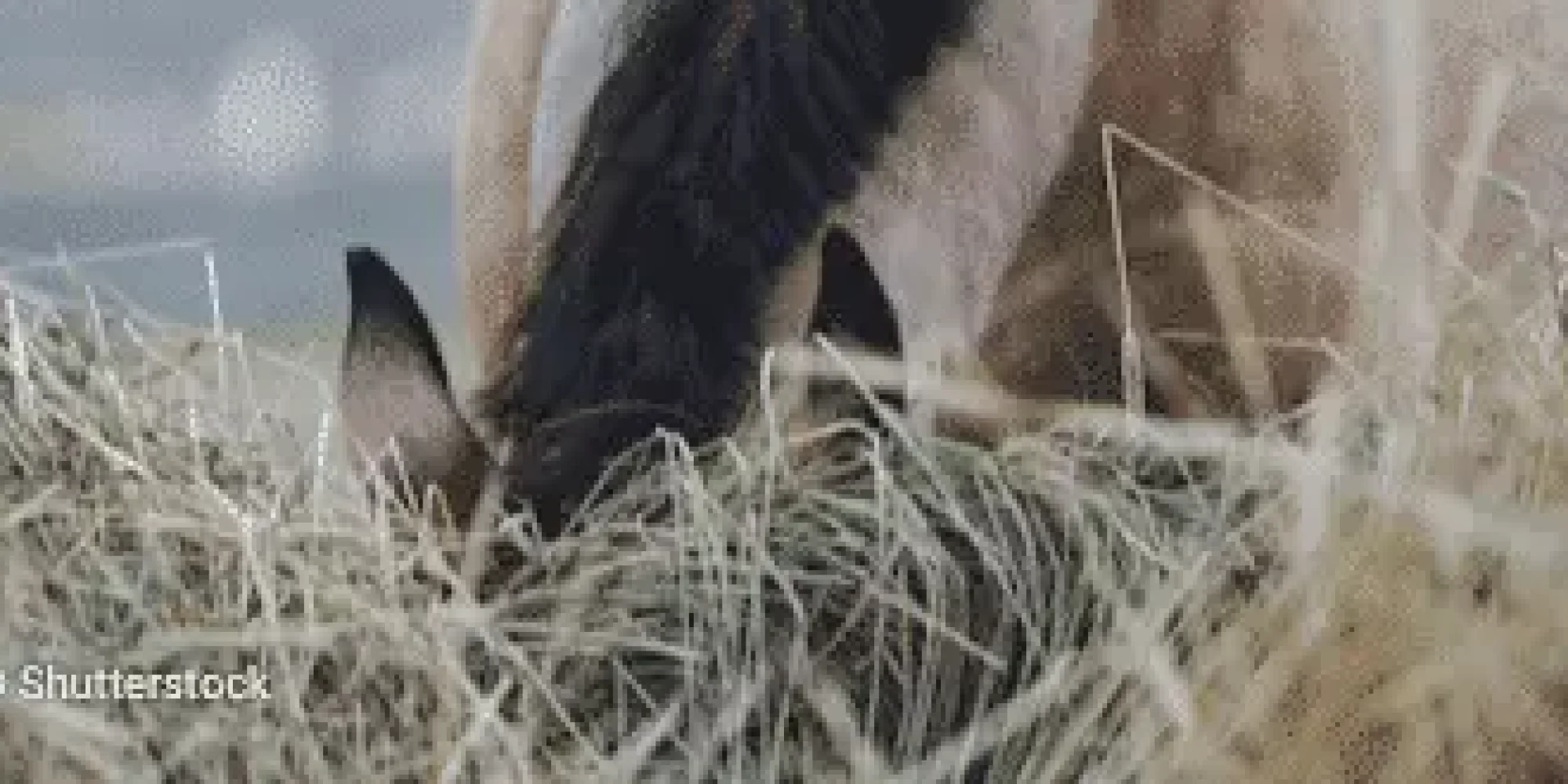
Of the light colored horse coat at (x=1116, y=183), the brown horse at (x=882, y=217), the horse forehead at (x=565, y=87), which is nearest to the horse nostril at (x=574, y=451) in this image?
the brown horse at (x=882, y=217)

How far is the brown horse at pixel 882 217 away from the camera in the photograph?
1.23m

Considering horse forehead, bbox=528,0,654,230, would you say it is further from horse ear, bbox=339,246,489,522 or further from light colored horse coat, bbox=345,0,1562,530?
horse ear, bbox=339,246,489,522

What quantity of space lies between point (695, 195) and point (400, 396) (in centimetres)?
17

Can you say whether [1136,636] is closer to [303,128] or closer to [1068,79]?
[1068,79]

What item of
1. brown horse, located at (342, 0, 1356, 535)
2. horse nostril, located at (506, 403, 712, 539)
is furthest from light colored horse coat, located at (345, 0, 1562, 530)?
horse nostril, located at (506, 403, 712, 539)

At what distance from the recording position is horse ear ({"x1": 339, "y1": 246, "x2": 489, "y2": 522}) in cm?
125

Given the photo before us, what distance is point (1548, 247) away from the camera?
134 cm

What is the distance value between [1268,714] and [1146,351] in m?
0.49

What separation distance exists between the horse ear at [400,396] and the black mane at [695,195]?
24mm

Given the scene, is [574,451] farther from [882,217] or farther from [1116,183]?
[1116,183]

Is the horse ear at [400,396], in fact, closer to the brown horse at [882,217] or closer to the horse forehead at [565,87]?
the brown horse at [882,217]

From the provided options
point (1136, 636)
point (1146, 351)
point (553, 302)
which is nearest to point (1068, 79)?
point (1146, 351)

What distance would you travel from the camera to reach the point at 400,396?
126 cm

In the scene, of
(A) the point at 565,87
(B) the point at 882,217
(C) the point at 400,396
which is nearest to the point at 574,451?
(C) the point at 400,396
